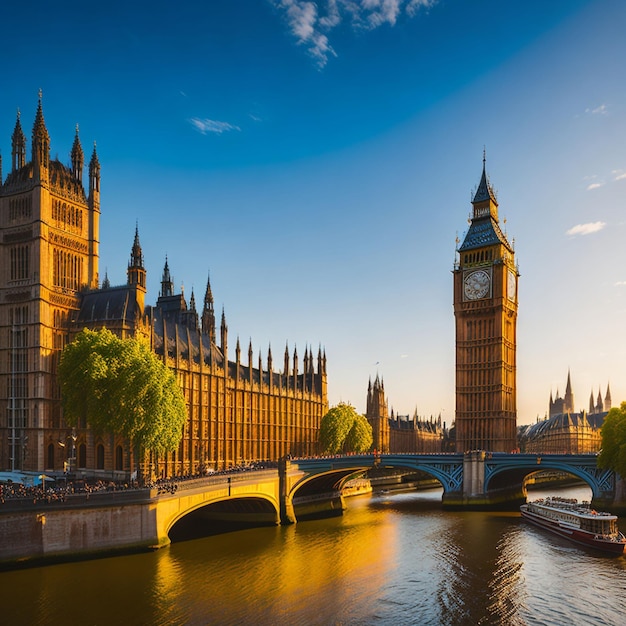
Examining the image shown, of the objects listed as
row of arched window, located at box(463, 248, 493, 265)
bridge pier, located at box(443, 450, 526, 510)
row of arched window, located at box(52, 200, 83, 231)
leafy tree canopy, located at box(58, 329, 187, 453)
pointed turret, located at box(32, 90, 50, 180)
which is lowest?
bridge pier, located at box(443, 450, 526, 510)

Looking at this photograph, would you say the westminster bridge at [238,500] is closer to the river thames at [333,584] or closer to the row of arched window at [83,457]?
the river thames at [333,584]

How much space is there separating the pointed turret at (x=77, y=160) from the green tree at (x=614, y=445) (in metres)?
69.6

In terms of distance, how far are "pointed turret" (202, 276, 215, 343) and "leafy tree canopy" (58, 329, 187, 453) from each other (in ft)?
173

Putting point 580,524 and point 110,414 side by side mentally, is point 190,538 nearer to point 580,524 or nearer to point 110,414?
point 110,414

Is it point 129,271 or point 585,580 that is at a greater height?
point 129,271

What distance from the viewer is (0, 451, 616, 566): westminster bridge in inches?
1660

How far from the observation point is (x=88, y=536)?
144 ft

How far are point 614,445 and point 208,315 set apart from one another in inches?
2764

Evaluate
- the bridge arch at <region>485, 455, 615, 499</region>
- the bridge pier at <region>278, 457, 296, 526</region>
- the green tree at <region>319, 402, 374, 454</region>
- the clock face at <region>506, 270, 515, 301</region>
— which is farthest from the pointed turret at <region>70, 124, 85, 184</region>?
the clock face at <region>506, 270, 515, 301</region>

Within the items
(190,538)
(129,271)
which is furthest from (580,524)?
(129,271)

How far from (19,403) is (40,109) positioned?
33.6 m

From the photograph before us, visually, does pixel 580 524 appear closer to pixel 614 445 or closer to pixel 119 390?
pixel 614 445

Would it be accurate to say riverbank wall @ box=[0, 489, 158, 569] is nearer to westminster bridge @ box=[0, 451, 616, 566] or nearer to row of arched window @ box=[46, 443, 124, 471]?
westminster bridge @ box=[0, 451, 616, 566]

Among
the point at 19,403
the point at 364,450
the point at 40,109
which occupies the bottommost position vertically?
the point at 364,450
